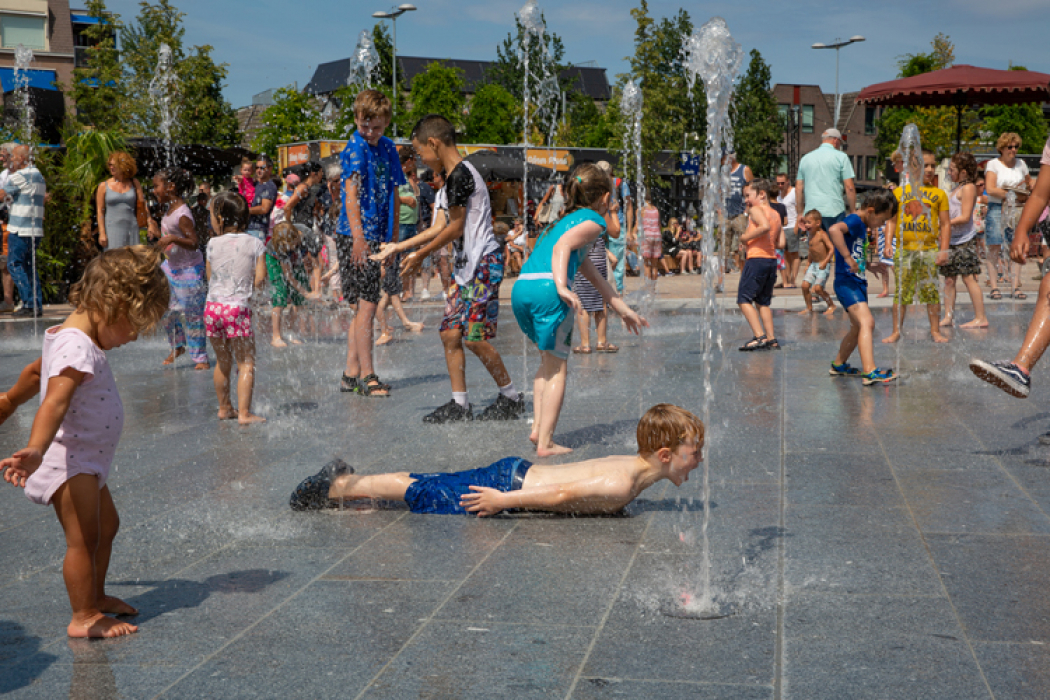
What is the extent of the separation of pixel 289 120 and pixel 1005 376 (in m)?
34.7

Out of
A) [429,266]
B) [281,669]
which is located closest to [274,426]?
[281,669]

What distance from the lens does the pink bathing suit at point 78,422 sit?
121 inches

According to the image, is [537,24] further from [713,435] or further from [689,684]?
[689,684]

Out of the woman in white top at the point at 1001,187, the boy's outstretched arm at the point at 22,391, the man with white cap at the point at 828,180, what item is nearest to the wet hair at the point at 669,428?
the boy's outstretched arm at the point at 22,391

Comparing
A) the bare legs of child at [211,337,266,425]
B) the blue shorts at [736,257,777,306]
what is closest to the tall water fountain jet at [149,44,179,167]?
the blue shorts at [736,257,777,306]

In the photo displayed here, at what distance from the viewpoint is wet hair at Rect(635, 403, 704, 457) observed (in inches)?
Answer: 158

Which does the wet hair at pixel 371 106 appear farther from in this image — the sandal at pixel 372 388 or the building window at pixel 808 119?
the building window at pixel 808 119

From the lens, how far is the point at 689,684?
2.72 meters

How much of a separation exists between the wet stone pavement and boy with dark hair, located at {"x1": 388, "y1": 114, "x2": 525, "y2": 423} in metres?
0.32

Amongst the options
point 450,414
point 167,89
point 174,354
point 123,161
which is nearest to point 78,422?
point 450,414

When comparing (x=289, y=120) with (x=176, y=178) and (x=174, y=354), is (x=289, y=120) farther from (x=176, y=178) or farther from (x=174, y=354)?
(x=176, y=178)

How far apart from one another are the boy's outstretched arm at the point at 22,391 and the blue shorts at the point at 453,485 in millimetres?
A: 1716

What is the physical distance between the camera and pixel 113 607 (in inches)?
128

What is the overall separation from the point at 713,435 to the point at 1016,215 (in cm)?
1186
